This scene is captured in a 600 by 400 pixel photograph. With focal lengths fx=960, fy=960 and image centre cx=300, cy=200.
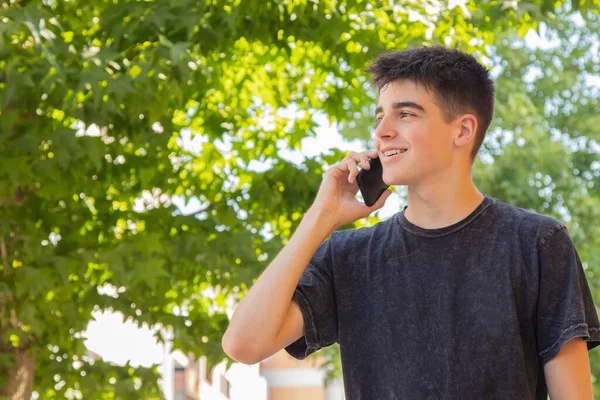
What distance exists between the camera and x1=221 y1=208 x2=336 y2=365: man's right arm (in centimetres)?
216

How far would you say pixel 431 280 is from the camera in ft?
6.90

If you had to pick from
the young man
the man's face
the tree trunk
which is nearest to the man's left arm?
the young man

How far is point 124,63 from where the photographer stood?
431cm

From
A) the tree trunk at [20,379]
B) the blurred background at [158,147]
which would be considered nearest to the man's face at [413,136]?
the blurred background at [158,147]

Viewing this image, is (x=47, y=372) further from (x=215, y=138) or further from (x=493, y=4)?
(x=493, y=4)

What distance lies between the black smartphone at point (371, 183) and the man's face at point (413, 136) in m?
0.11

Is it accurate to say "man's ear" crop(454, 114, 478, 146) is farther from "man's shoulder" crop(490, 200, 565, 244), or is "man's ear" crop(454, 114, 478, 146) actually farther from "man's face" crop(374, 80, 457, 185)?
"man's shoulder" crop(490, 200, 565, 244)

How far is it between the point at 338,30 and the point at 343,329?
9.41ft

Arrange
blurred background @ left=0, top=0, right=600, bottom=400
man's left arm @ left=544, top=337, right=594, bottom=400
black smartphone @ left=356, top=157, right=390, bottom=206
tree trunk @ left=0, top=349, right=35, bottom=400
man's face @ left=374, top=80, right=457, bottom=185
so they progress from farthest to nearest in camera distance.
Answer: tree trunk @ left=0, top=349, right=35, bottom=400 < blurred background @ left=0, top=0, right=600, bottom=400 < black smartphone @ left=356, top=157, right=390, bottom=206 < man's face @ left=374, top=80, right=457, bottom=185 < man's left arm @ left=544, top=337, right=594, bottom=400

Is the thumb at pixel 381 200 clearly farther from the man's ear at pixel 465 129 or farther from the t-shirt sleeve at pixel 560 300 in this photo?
the t-shirt sleeve at pixel 560 300

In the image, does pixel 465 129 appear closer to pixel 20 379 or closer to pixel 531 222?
pixel 531 222

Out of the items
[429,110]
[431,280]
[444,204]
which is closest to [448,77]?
[429,110]

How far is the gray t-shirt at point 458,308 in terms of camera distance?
78.4 inches

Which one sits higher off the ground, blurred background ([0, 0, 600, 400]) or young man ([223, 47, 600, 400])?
blurred background ([0, 0, 600, 400])
